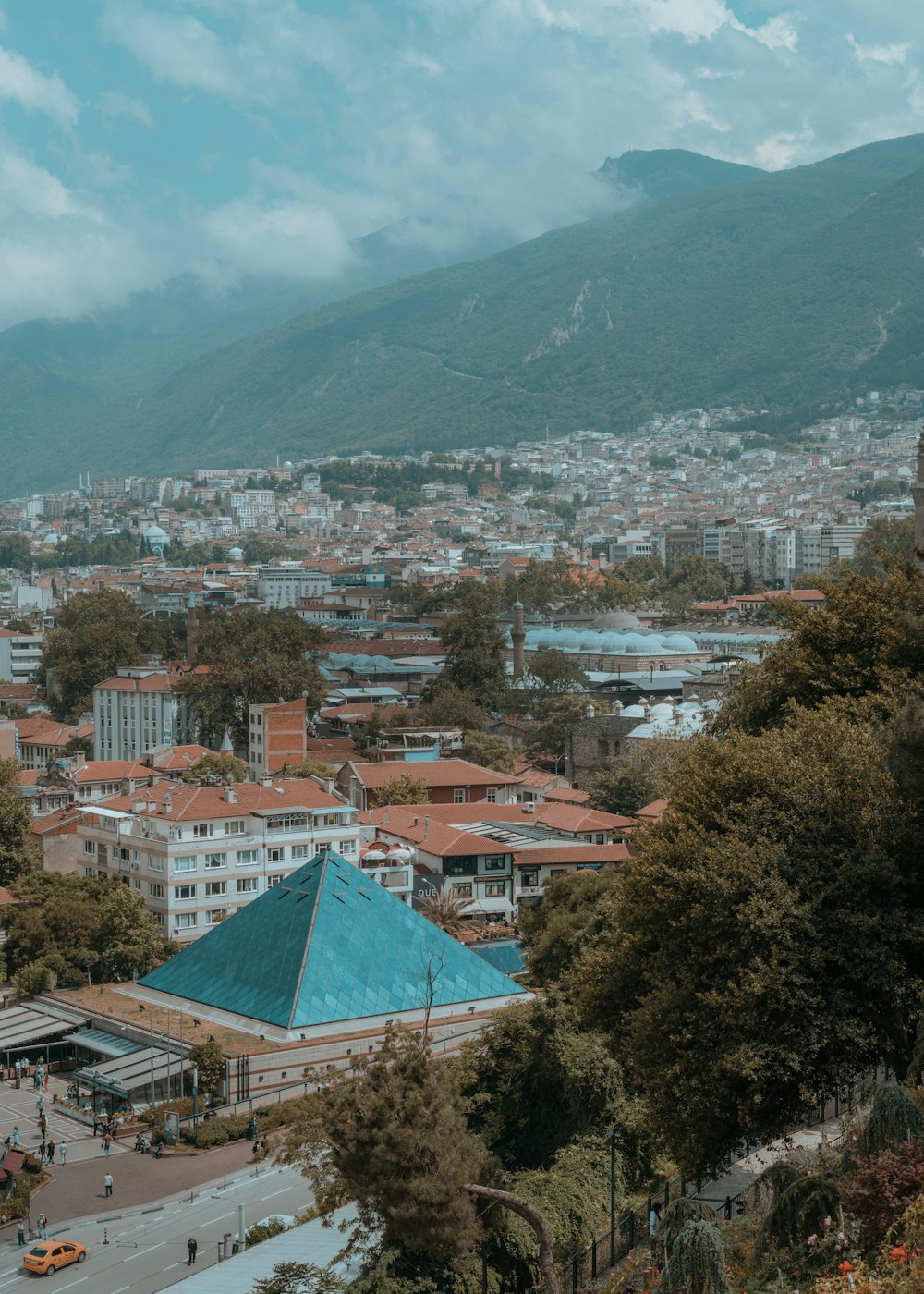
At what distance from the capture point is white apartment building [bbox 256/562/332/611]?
12638 centimetres

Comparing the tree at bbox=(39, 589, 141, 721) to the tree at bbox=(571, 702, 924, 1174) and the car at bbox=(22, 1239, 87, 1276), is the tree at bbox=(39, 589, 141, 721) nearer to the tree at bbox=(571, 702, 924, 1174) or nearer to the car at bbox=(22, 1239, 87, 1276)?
the car at bbox=(22, 1239, 87, 1276)

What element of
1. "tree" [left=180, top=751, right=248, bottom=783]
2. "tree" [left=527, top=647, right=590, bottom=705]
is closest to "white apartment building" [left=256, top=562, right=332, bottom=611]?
"tree" [left=527, top=647, right=590, bottom=705]

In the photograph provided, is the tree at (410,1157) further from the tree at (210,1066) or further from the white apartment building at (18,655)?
the white apartment building at (18,655)

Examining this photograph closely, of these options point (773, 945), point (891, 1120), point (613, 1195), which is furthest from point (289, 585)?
point (891, 1120)

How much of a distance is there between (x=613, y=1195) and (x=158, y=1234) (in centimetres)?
723

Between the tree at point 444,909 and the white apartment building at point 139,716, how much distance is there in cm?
2567

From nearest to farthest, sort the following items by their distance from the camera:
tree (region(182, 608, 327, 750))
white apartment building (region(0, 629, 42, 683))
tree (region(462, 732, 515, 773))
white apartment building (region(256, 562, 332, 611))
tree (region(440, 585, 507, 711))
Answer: tree (region(462, 732, 515, 773)), tree (region(182, 608, 327, 750)), tree (region(440, 585, 507, 711)), white apartment building (region(0, 629, 42, 683)), white apartment building (region(256, 562, 332, 611))

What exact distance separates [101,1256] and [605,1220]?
7.03 m

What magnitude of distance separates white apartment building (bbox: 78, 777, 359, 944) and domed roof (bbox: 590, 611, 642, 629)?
52235 millimetres

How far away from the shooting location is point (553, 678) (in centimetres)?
6712

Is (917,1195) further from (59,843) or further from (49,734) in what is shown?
(49,734)

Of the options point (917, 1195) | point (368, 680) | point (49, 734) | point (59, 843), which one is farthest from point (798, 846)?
point (368, 680)

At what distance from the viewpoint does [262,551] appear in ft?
557

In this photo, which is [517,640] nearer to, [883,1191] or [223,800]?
[223,800]
